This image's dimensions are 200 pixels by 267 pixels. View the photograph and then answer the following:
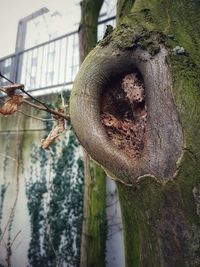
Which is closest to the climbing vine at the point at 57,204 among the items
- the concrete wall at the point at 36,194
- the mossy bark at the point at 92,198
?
the concrete wall at the point at 36,194

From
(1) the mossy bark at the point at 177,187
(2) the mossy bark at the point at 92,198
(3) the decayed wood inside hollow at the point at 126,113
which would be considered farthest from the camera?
(2) the mossy bark at the point at 92,198

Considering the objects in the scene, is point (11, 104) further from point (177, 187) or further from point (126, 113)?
point (177, 187)

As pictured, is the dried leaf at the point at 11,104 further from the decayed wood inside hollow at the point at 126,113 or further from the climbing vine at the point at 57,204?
the climbing vine at the point at 57,204

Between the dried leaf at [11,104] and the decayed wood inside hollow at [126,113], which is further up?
the dried leaf at [11,104]

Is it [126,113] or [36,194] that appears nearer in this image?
[126,113]

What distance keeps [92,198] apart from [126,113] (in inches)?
115

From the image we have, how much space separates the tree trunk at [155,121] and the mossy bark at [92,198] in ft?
8.53

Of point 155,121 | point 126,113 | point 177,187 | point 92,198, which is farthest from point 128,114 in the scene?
point 92,198

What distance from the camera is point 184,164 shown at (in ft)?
2.79

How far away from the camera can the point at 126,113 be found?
3.51ft

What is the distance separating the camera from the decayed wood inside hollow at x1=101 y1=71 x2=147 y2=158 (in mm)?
988

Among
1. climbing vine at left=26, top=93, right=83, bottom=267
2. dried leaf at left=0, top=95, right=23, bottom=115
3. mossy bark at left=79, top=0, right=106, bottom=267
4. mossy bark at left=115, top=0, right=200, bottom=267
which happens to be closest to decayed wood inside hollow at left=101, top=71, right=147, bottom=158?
mossy bark at left=115, top=0, right=200, bottom=267

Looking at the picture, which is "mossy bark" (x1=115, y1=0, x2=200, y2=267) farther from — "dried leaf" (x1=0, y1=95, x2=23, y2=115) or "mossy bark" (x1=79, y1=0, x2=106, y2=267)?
"mossy bark" (x1=79, y1=0, x2=106, y2=267)

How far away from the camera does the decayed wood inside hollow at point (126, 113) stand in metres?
0.99
